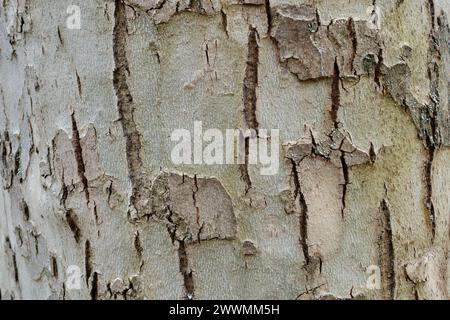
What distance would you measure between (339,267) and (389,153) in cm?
17

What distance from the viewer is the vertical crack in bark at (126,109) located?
0.81m

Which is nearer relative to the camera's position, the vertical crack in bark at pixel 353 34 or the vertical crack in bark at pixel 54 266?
the vertical crack in bark at pixel 353 34

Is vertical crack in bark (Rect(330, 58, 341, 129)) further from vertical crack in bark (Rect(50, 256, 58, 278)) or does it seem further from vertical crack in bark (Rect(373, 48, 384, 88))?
vertical crack in bark (Rect(50, 256, 58, 278))

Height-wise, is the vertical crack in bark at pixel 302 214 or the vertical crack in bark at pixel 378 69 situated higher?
the vertical crack in bark at pixel 378 69

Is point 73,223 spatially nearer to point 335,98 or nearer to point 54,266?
point 54,266

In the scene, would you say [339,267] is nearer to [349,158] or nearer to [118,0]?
[349,158]

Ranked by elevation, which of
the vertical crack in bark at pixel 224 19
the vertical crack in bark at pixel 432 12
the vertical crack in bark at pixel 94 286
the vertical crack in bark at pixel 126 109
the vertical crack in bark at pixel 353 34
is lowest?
the vertical crack in bark at pixel 94 286

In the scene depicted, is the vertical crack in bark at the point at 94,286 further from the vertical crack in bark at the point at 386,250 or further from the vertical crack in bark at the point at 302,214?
the vertical crack in bark at the point at 386,250

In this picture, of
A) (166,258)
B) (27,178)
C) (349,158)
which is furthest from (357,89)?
(27,178)

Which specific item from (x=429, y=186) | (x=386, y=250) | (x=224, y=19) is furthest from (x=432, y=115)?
(x=224, y=19)

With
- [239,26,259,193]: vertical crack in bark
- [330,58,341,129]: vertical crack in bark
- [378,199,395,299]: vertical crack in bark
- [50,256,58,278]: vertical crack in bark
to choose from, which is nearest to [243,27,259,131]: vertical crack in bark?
[239,26,259,193]: vertical crack in bark

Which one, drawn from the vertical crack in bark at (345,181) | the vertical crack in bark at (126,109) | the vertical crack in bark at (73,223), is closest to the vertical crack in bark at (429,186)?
the vertical crack in bark at (345,181)

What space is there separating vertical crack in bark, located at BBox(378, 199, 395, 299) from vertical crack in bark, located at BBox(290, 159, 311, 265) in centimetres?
11

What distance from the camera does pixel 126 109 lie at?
82 cm
